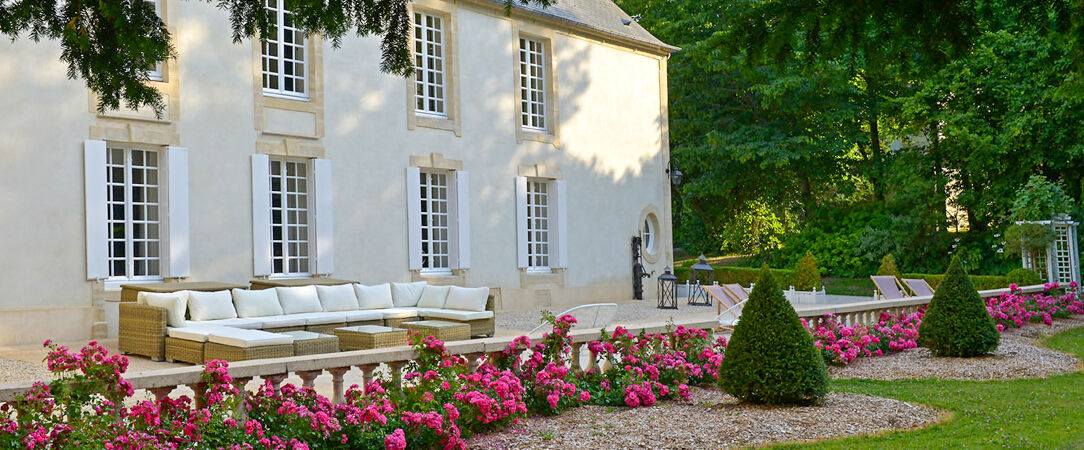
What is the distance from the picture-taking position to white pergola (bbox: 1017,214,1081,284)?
1756cm

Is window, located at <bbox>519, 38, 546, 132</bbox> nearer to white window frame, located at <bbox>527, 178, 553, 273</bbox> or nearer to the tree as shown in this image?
white window frame, located at <bbox>527, 178, 553, 273</bbox>

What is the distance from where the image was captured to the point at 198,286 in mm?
11281

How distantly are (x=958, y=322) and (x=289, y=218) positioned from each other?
9235 mm

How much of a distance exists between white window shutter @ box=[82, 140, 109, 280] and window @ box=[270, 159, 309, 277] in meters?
2.50

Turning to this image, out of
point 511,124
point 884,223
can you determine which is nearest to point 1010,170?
point 884,223

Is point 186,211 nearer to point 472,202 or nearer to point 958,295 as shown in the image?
point 472,202

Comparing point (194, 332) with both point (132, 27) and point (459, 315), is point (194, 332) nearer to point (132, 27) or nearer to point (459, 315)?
point (459, 315)

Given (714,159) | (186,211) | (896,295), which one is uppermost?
(714,159)

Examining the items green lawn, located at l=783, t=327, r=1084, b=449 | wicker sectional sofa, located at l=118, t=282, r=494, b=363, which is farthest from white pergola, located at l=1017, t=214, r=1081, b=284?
wicker sectional sofa, located at l=118, t=282, r=494, b=363

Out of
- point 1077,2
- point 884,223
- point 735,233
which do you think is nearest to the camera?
point 1077,2

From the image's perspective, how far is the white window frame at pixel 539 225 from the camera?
17.6 meters

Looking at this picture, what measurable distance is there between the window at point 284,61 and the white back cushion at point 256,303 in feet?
13.1

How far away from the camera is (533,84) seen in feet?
58.6

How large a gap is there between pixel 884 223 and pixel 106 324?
18371mm
